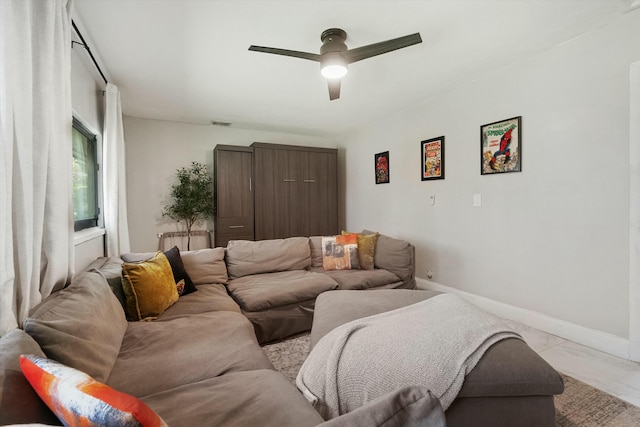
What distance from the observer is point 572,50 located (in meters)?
2.37

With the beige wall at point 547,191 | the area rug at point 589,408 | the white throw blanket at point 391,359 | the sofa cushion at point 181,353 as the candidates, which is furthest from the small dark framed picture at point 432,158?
the sofa cushion at point 181,353

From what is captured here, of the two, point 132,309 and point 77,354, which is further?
point 132,309

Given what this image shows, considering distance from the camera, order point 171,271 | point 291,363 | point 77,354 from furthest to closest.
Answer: point 171,271 < point 291,363 < point 77,354

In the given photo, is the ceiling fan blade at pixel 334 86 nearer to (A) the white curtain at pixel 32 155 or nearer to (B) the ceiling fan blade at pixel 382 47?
(B) the ceiling fan blade at pixel 382 47

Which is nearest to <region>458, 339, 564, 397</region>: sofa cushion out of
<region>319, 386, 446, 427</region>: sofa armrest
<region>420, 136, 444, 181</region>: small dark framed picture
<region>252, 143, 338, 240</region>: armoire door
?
<region>319, 386, 446, 427</region>: sofa armrest

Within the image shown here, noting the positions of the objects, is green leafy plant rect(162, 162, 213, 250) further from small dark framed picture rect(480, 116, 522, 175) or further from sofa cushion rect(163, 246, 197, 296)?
small dark framed picture rect(480, 116, 522, 175)

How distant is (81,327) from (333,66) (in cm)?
212

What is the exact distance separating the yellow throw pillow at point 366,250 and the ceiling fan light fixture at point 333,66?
1845 millimetres

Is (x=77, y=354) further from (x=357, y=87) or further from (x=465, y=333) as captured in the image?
(x=357, y=87)

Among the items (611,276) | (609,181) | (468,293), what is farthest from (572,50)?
(468,293)

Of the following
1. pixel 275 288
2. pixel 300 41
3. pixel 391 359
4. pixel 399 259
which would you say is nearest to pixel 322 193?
pixel 399 259

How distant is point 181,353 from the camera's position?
140 centimetres

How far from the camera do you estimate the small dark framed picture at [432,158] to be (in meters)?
3.49

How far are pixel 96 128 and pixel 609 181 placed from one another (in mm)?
4523
